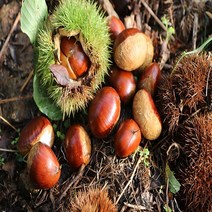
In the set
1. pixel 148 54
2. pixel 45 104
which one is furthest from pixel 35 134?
pixel 148 54

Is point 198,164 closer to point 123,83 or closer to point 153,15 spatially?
point 123,83

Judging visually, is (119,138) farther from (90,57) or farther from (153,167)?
(90,57)

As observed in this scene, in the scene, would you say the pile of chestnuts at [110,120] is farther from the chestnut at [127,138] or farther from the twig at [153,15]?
the twig at [153,15]

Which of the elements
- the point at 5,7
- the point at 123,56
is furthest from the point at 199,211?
the point at 5,7

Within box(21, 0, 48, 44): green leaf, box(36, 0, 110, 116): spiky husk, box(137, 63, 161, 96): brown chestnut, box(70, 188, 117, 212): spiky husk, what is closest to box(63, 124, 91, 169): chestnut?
box(36, 0, 110, 116): spiky husk

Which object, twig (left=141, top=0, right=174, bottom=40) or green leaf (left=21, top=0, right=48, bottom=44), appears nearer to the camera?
green leaf (left=21, top=0, right=48, bottom=44)

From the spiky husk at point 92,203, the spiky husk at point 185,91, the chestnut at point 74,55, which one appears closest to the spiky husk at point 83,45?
the chestnut at point 74,55

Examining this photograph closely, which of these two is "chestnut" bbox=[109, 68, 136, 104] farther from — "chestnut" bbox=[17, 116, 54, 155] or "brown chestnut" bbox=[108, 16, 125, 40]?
"chestnut" bbox=[17, 116, 54, 155]
